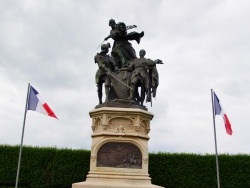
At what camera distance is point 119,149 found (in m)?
12.4

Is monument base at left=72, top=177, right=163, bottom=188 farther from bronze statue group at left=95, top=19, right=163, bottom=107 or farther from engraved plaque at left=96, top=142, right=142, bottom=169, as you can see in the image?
bronze statue group at left=95, top=19, right=163, bottom=107

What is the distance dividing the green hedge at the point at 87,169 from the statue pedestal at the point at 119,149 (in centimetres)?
494

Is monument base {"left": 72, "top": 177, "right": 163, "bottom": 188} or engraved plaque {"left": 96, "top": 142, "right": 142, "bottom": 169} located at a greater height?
engraved plaque {"left": 96, "top": 142, "right": 142, "bottom": 169}

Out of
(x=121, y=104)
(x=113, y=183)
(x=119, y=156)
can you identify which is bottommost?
(x=113, y=183)

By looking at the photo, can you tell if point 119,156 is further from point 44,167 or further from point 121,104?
point 44,167

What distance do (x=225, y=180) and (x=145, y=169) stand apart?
6.40 metres

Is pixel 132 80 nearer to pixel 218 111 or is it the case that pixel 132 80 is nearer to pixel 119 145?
pixel 119 145

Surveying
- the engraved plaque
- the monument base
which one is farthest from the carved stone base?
the monument base

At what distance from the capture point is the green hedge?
17.1 metres

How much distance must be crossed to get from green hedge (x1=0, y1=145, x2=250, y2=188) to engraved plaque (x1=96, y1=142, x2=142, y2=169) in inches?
199

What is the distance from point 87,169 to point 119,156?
5283 millimetres

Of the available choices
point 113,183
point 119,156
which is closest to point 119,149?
point 119,156

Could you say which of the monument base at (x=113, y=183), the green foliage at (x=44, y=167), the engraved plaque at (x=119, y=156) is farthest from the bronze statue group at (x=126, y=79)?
the green foliage at (x=44, y=167)

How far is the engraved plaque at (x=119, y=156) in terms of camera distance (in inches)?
483
